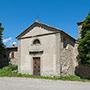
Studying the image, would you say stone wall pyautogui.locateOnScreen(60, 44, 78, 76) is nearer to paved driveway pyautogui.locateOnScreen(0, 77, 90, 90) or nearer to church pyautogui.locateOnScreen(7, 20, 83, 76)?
church pyautogui.locateOnScreen(7, 20, 83, 76)

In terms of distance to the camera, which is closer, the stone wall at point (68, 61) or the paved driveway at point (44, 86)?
the paved driveway at point (44, 86)

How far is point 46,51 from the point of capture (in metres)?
12.2

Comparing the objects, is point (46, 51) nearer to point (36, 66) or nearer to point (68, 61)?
point (36, 66)

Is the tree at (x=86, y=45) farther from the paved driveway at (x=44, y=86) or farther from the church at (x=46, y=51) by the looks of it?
the paved driveway at (x=44, y=86)

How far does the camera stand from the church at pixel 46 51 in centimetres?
1145

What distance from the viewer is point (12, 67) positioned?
53.2 ft

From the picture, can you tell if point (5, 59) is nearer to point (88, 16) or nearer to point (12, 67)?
point (12, 67)

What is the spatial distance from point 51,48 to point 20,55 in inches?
179

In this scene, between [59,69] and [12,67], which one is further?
[12,67]

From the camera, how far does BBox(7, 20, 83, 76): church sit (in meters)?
11.4

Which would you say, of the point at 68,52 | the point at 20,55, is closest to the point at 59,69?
the point at 68,52

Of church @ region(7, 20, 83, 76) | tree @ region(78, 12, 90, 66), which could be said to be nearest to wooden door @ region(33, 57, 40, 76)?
church @ region(7, 20, 83, 76)

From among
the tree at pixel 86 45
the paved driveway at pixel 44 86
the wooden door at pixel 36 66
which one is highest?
the tree at pixel 86 45

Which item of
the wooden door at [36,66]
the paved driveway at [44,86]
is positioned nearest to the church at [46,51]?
the wooden door at [36,66]
